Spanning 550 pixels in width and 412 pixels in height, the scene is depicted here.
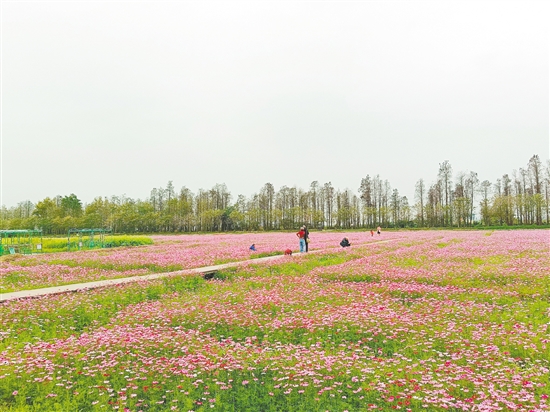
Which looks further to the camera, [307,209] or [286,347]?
[307,209]

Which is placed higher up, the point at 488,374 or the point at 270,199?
the point at 270,199

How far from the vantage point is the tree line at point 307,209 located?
308 feet

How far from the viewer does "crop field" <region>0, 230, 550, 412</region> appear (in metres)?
5.88

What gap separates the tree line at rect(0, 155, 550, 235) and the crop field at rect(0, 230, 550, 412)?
90.3 m

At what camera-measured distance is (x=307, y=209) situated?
4584 inches

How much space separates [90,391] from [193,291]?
9.08 metres

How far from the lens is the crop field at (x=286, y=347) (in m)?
5.88

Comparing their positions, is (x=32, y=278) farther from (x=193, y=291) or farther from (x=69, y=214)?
(x=69, y=214)

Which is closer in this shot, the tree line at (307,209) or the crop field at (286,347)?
the crop field at (286,347)

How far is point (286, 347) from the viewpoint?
26.9ft

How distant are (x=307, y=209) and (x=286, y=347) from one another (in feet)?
357

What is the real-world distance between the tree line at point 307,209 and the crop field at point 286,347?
90.3 meters

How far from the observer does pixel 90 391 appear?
243 inches

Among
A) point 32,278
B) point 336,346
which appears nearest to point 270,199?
point 32,278
